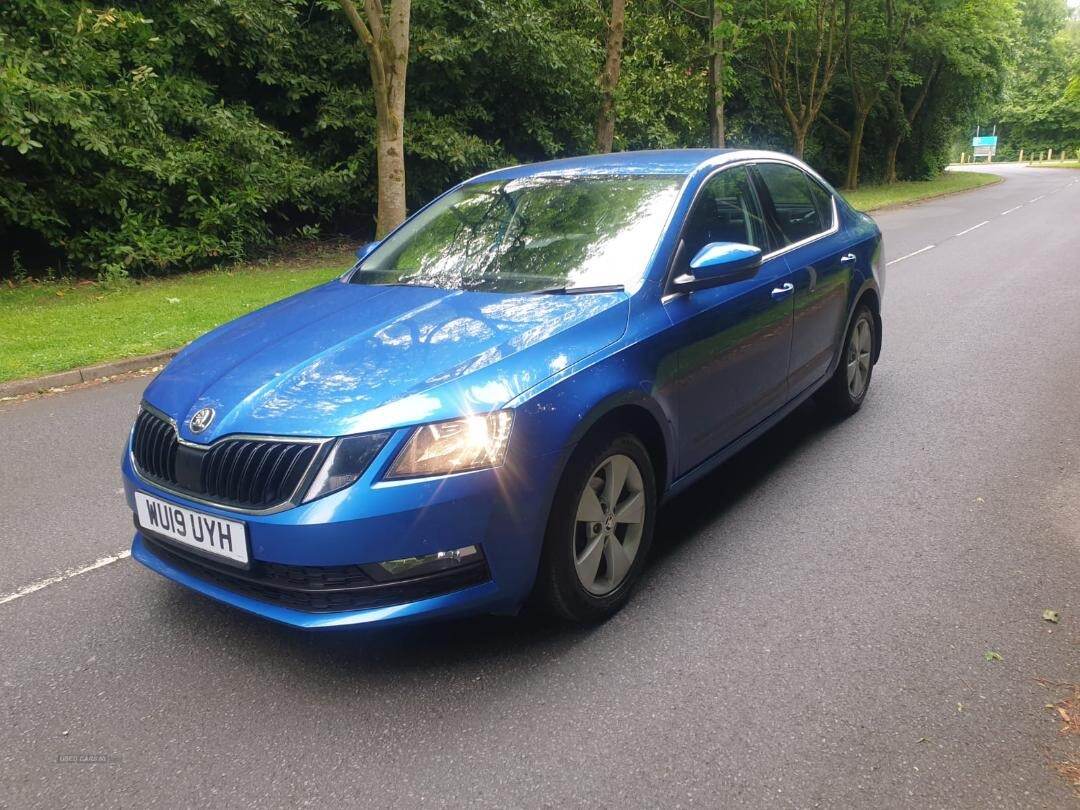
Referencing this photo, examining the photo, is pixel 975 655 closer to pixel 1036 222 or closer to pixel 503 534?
pixel 503 534

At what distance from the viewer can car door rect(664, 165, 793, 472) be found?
3.55 m

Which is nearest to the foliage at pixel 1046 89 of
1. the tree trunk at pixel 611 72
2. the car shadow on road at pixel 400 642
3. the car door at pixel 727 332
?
the tree trunk at pixel 611 72

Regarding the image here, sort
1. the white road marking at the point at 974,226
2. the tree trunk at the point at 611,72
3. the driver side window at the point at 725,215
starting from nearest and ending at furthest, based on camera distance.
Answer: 1. the driver side window at the point at 725,215
2. the tree trunk at the point at 611,72
3. the white road marking at the point at 974,226

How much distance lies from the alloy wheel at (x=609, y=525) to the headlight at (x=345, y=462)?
30.7 inches

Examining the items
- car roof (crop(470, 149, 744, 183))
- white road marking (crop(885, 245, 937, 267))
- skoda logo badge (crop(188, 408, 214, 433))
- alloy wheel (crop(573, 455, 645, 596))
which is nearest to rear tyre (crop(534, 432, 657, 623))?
alloy wheel (crop(573, 455, 645, 596))

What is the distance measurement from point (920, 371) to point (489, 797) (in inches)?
221

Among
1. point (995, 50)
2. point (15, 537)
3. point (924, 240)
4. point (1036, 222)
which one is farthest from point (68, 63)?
point (995, 50)

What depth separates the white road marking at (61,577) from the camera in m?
3.51

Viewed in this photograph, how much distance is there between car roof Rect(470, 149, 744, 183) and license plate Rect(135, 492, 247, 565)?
8.00 ft

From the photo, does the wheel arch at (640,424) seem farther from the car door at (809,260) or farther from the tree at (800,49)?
the tree at (800,49)

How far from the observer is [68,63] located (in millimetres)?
11633

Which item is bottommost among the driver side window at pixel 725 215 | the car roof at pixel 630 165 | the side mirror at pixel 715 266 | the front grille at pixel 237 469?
the front grille at pixel 237 469

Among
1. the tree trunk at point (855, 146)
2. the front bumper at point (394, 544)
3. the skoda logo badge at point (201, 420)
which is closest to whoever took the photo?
the front bumper at point (394, 544)

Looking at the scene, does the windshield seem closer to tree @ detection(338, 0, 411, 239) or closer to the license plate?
the license plate
